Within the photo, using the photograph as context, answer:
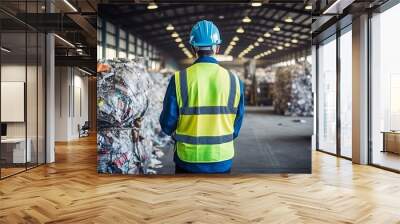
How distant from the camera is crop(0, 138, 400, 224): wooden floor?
3.63 meters

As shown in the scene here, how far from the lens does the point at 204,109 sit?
6.31ft

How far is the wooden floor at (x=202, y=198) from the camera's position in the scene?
3.63 m

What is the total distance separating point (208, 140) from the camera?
195 cm

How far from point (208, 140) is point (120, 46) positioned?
3589mm

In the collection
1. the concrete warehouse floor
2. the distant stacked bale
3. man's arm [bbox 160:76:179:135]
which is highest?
the distant stacked bale

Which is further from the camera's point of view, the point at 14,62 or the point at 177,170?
the point at 14,62

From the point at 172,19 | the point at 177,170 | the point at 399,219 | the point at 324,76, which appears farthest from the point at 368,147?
the point at 177,170

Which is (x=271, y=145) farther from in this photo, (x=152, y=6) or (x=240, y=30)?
(x=152, y=6)

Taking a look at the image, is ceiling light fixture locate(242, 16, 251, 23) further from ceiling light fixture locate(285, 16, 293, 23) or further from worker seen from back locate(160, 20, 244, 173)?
worker seen from back locate(160, 20, 244, 173)

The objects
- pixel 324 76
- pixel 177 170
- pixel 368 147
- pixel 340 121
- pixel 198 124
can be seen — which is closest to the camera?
pixel 198 124

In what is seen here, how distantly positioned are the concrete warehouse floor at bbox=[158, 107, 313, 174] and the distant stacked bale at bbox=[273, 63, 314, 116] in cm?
13

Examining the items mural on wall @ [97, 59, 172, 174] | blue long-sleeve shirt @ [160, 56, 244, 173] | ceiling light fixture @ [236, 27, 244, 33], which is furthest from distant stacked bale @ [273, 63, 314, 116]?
blue long-sleeve shirt @ [160, 56, 244, 173]

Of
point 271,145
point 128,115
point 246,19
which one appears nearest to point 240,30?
point 246,19

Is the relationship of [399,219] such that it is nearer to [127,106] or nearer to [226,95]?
[226,95]
